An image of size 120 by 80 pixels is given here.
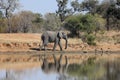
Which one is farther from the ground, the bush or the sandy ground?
the bush

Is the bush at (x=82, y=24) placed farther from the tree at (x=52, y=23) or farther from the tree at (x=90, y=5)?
the tree at (x=90, y=5)

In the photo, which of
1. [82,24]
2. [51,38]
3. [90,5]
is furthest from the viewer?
[90,5]

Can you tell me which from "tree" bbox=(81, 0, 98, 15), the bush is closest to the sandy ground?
the bush

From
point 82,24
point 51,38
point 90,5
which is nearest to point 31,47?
point 51,38

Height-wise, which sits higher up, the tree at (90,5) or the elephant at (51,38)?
the tree at (90,5)

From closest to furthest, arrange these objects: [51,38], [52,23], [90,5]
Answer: [51,38]
[90,5]
[52,23]

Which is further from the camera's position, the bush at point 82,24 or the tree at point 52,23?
the tree at point 52,23

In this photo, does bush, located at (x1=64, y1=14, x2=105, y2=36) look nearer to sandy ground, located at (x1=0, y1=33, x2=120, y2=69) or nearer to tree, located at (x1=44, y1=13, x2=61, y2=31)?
sandy ground, located at (x1=0, y1=33, x2=120, y2=69)

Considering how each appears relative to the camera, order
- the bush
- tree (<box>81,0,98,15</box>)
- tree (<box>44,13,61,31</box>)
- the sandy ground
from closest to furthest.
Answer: the sandy ground → the bush → tree (<box>81,0,98,15</box>) → tree (<box>44,13,61,31</box>)

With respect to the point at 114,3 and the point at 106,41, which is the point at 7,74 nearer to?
the point at 106,41

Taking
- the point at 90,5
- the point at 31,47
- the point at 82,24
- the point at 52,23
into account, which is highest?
the point at 90,5

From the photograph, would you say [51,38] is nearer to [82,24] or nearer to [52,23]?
[82,24]

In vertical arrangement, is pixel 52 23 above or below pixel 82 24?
above

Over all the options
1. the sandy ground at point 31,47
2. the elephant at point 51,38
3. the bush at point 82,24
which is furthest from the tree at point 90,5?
the elephant at point 51,38
